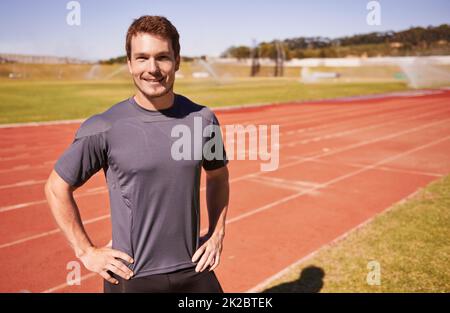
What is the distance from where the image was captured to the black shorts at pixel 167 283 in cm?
211

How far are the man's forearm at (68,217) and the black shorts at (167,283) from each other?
0.89 ft

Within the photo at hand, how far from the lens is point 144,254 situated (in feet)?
6.95

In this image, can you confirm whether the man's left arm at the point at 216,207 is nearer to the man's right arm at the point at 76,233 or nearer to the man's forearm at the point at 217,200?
the man's forearm at the point at 217,200

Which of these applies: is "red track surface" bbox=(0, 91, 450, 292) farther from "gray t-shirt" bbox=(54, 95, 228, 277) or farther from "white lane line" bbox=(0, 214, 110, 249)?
"gray t-shirt" bbox=(54, 95, 228, 277)

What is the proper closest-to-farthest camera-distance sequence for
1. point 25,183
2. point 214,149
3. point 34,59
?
point 214,149 → point 25,183 → point 34,59

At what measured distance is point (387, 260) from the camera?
16.0 ft

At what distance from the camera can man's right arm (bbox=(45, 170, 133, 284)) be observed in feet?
6.55

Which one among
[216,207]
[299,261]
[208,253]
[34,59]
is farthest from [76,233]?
[34,59]

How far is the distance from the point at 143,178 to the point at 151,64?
63 cm

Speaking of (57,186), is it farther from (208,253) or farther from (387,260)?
(387,260)

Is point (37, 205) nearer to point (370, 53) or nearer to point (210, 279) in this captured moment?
point (210, 279)

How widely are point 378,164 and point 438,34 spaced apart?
644cm

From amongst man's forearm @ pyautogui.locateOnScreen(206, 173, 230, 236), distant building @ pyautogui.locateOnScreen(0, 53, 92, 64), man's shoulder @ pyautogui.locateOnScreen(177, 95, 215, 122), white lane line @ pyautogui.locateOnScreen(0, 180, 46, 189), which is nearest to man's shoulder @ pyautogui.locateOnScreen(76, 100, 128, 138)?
man's shoulder @ pyautogui.locateOnScreen(177, 95, 215, 122)
